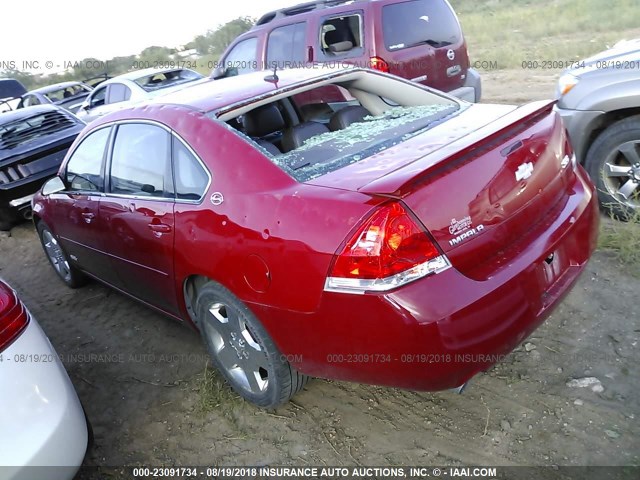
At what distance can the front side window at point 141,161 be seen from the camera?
2994 millimetres

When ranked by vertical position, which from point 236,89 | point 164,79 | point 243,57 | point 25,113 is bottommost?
point 25,113

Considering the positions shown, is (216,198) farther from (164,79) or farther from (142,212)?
(164,79)

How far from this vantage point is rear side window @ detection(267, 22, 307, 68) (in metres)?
7.25

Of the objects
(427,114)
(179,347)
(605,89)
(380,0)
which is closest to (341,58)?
(380,0)

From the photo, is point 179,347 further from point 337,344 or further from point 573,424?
point 573,424

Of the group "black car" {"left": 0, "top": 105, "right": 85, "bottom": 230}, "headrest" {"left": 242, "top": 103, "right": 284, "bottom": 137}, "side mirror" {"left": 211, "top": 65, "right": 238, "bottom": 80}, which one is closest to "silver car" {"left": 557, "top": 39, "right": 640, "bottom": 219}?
"headrest" {"left": 242, "top": 103, "right": 284, "bottom": 137}

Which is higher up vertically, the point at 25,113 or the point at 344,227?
the point at 25,113

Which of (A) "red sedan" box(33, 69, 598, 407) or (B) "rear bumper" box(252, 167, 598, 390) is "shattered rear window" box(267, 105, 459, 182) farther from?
(B) "rear bumper" box(252, 167, 598, 390)

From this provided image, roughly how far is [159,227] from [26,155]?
14.4ft

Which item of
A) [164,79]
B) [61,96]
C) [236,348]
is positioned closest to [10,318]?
[236,348]

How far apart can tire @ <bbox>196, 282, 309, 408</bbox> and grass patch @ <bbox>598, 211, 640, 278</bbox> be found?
93.5 inches

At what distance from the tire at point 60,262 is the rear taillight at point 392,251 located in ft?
→ 10.9

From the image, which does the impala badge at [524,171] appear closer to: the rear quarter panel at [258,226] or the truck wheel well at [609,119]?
the rear quarter panel at [258,226]

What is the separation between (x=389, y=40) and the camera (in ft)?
21.0
